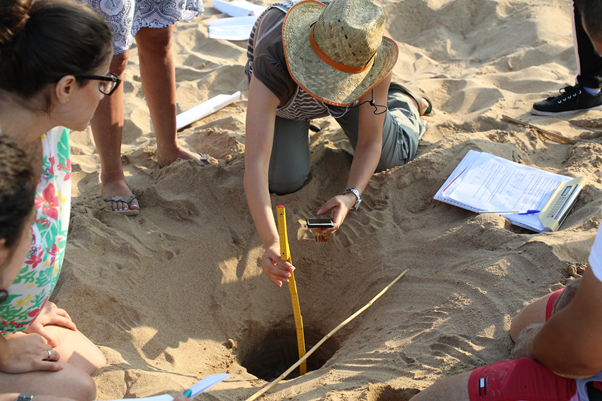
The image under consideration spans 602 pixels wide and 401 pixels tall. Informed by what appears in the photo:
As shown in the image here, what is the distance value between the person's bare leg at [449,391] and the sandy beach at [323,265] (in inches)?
5.4

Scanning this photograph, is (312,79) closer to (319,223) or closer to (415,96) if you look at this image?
(319,223)

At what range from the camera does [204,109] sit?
138 inches

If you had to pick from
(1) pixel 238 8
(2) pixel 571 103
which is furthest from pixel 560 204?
(1) pixel 238 8

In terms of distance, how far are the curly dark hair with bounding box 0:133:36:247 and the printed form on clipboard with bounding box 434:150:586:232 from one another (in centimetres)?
181

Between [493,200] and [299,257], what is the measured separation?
0.99 metres

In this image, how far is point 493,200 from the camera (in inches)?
89.4

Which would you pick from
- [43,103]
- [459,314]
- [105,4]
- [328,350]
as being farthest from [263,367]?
[105,4]

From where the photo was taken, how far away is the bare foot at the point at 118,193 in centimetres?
239

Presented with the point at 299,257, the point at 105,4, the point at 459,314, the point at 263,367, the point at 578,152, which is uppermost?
the point at 105,4

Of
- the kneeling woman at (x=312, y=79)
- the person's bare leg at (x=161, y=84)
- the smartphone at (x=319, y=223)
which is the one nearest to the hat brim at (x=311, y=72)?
the kneeling woman at (x=312, y=79)

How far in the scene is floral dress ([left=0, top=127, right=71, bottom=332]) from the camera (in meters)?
1.36

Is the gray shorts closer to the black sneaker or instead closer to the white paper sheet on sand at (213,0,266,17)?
the black sneaker

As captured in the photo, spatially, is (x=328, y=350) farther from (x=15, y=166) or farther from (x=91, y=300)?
(x=15, y=166)

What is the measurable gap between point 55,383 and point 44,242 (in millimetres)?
416
